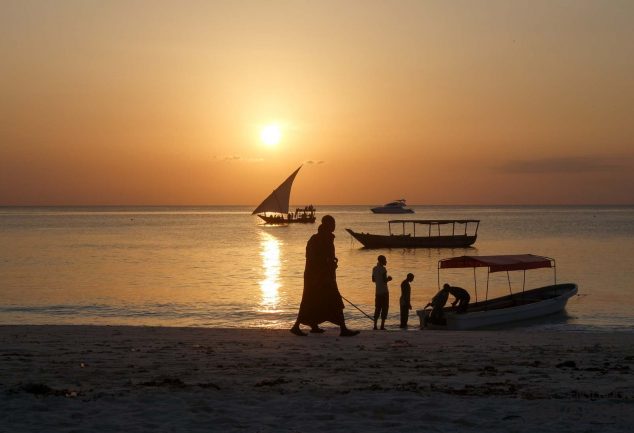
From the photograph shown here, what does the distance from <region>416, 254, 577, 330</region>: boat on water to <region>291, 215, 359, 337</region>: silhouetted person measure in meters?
6.02

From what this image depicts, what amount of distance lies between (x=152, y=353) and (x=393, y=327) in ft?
29.6

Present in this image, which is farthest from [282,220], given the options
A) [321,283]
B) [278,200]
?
[321,283]

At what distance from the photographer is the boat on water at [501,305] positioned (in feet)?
57.8

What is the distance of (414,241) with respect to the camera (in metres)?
61.5

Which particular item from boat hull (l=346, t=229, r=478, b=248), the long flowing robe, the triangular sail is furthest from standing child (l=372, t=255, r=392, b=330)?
the triangular sail

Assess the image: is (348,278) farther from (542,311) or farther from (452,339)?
(452,339)

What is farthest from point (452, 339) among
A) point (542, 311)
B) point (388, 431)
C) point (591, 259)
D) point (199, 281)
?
point (591, 259)

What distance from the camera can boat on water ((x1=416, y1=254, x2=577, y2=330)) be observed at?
1762 centimetres

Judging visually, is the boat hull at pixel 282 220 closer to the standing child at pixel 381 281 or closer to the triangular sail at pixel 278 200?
the triangular sail at pixel 278 200

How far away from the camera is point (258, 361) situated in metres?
9.58

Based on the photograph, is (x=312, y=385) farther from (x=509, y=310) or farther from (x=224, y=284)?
(x=224, y=284)

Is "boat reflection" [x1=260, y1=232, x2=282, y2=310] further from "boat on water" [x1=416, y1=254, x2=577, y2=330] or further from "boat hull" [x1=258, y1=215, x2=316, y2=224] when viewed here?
"boat hull" [x1=258, y1=215, x2=316, y2=224]

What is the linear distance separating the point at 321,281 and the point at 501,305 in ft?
33.8

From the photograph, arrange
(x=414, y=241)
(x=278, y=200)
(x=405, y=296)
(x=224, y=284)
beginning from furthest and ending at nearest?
(x=278, y=200) < (x=414, y=241) < (x=224, y=284) < (x=405, y=296)
